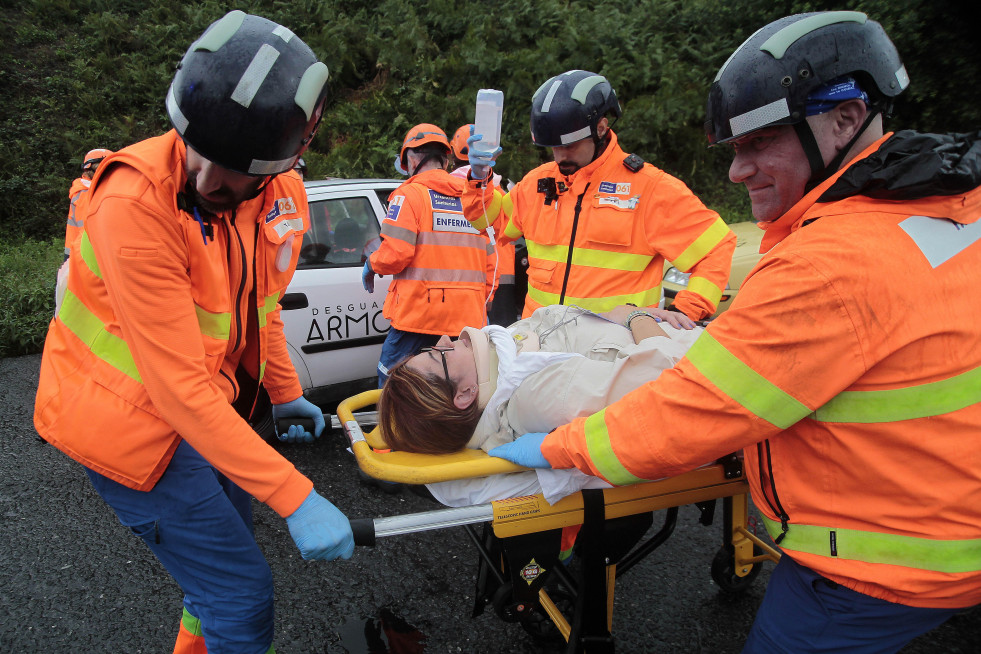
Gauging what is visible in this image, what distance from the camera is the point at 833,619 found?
1.35 m

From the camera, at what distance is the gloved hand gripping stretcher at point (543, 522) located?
70.2 inches

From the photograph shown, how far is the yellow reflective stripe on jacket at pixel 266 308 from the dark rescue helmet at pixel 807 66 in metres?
1.46

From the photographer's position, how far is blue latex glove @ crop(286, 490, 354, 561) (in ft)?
5.19

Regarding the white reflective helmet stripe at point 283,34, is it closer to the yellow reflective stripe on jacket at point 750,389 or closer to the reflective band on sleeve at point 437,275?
the yellow reflective stripe on jacket at point 750,389

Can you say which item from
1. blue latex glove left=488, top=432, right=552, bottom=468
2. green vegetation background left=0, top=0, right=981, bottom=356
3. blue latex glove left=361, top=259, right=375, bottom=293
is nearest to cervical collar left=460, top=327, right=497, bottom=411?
blue latex glove left=488, top=432, right=552, bottom=468

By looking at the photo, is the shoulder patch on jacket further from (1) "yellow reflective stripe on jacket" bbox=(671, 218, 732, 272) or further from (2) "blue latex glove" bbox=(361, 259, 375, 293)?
(2) "blue latex glove" bbox=(361, 259, 375, 293)

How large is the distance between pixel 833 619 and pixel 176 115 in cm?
186

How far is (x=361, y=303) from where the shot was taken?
4406mm

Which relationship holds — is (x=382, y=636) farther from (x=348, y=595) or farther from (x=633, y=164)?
(x=633, y=164)

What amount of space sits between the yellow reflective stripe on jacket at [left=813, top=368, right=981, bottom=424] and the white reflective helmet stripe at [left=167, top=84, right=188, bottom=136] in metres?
1.56

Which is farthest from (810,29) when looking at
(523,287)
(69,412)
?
(523,287)

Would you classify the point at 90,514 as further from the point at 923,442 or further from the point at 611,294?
the point at 923,442

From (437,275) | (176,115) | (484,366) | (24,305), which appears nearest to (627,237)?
(484,366)

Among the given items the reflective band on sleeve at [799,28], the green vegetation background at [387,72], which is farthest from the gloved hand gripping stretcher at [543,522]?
the green vegetation background at [387,72]
